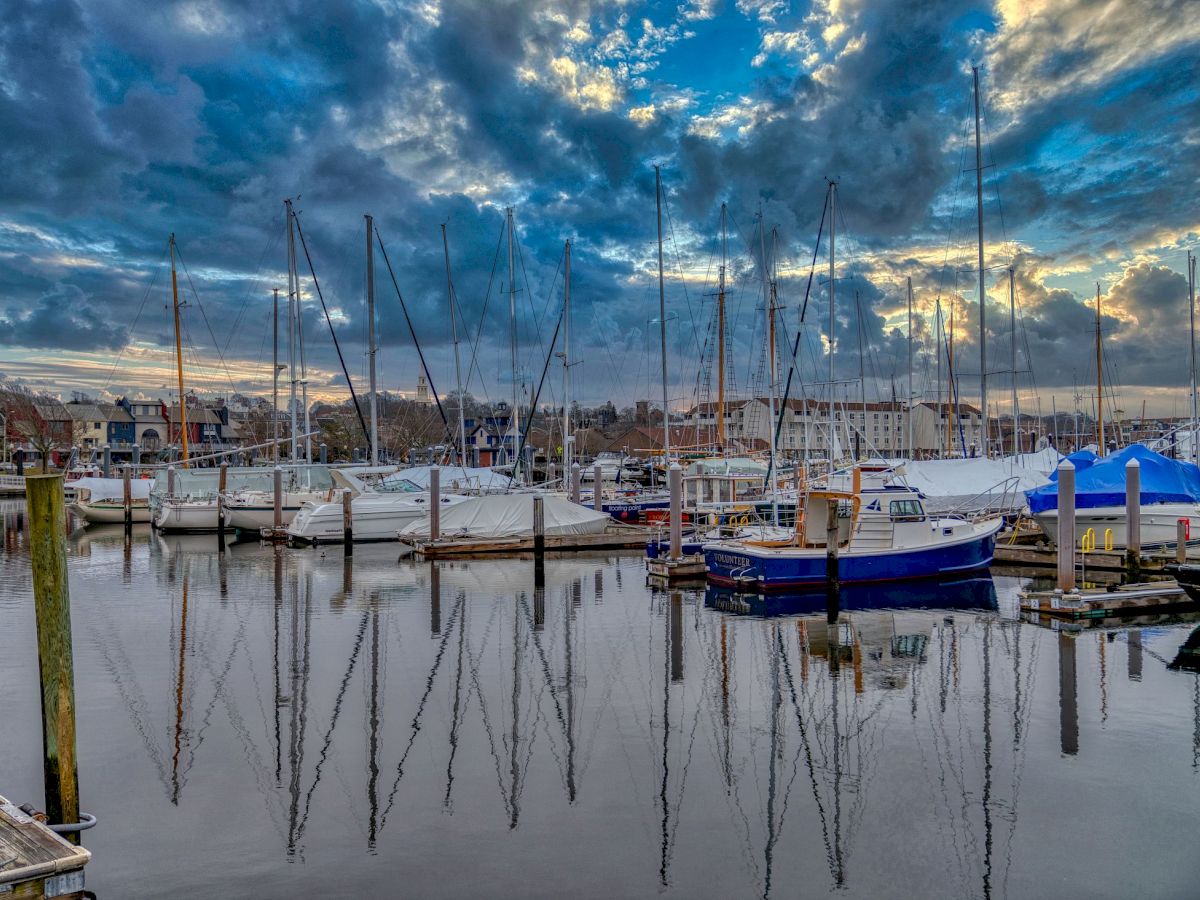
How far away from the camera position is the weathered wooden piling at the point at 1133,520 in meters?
24.0

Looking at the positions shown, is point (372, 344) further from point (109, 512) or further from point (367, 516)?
point (109, 512)

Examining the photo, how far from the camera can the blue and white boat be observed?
75.7ft

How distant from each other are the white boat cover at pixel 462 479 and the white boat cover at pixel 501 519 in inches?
351

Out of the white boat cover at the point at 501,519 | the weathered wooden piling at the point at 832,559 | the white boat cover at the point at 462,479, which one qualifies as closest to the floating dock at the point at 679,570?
the weathered wooden piling at the point at 832,559

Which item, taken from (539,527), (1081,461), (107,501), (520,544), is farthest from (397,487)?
(1081,461)

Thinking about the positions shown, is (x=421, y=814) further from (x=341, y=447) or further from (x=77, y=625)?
(x=341, y=447)

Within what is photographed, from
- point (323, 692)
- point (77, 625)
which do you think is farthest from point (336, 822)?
point (77, 625)

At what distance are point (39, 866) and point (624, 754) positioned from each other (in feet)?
21.3

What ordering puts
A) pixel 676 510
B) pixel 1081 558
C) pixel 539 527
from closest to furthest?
pixel 676 510 → pixel 1081 558 → pixel 539 527

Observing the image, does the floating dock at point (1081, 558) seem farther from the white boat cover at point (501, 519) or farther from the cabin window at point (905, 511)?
the white boat cover at point (501, 519)

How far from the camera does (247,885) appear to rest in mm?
7891

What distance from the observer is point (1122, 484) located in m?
27.9

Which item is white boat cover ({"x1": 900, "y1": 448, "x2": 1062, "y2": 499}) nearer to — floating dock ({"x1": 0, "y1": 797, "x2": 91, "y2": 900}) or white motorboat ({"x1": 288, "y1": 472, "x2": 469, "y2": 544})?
white motorboat ({"x1": 288, "y1": 472, "x2": 469, "y2": 544})

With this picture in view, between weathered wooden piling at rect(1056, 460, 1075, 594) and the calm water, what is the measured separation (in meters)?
1.44
